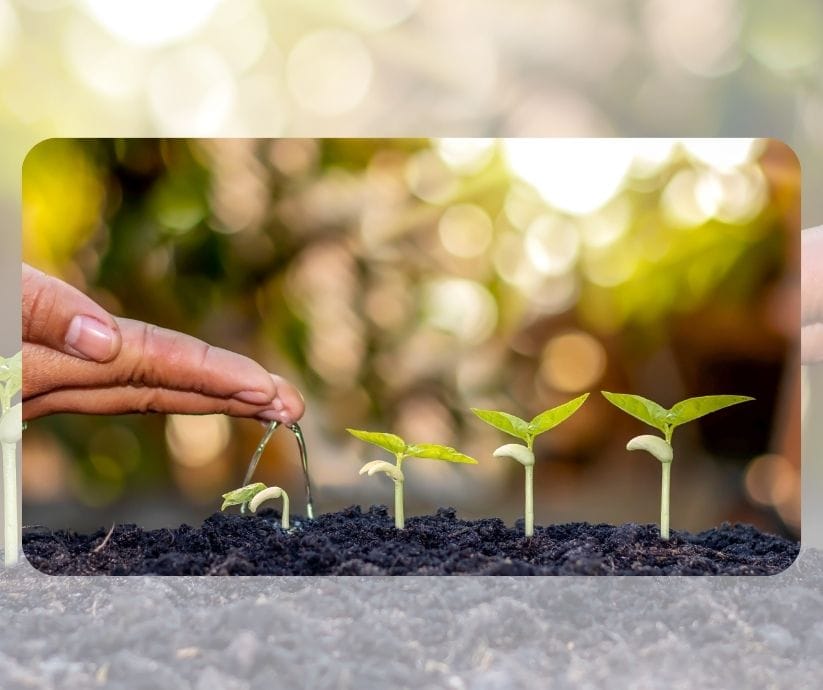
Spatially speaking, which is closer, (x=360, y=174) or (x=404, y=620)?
(x=404, y=620)

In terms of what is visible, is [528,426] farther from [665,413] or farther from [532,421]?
[665,413]

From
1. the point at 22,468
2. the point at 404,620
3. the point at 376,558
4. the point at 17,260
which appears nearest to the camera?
the point at 404,620

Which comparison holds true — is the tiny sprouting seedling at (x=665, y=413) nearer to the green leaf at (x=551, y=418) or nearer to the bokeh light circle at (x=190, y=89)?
the green leaf at (x=551, y=418)

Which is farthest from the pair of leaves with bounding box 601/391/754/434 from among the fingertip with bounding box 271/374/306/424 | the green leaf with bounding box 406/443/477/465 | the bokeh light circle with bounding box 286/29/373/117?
the bokeh light circle with bounding box 286/29/373/117

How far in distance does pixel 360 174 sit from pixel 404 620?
663 millimetres

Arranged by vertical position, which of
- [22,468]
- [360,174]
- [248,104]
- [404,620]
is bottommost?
[404,620]

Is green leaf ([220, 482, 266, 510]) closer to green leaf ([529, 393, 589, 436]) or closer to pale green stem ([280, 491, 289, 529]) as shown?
pale green stem ([280, 491, 289, 529])

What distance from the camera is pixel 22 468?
1.26m

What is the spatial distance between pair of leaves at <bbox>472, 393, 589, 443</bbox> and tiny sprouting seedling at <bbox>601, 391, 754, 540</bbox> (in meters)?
0.07

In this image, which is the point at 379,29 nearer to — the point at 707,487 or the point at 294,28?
the point at 294,28

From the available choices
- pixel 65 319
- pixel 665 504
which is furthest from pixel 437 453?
pixel 65 319

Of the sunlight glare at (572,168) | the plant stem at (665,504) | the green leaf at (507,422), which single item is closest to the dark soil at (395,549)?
the plant stem at (665,504)

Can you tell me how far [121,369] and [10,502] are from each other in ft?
0.84

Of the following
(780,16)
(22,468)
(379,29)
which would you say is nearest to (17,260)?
(22,468)
